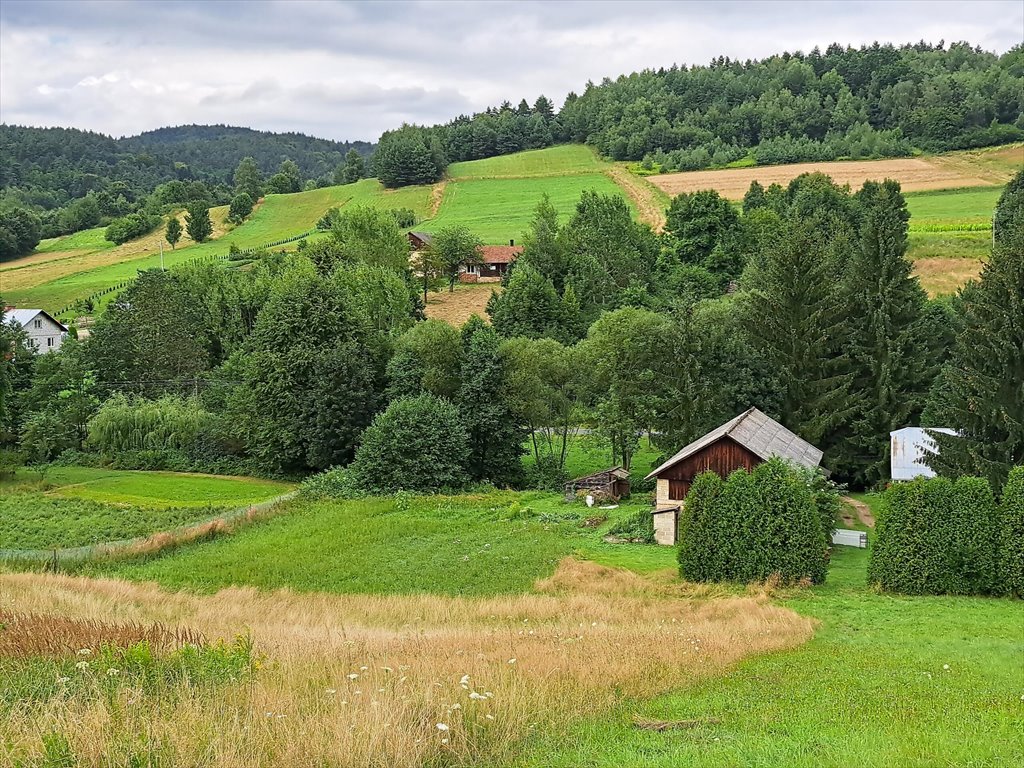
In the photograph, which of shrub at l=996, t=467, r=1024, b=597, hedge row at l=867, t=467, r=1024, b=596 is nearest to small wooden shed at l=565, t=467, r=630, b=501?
hedge row at l=867, t=467, r=1024, b=596

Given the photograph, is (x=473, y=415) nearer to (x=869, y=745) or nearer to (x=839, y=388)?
(x=839, y=388)

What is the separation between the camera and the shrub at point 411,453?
4512 centimetres

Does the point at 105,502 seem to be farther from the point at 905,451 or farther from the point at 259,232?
the point at 259,232

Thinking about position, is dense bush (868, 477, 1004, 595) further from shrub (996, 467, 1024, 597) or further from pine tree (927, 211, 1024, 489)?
pine tree (927, 211, 1024, 489)

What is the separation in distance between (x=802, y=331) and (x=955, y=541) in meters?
22.0

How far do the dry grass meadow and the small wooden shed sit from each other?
19.0 meters

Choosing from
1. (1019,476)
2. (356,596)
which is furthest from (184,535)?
(1019,476)

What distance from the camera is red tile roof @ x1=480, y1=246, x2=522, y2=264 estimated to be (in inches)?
3701

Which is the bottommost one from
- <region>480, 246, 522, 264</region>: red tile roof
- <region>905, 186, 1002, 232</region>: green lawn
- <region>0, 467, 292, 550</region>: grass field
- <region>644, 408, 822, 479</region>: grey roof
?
<region>0, 467, 292, 550</region>: grass field

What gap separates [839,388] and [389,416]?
23.6 metres

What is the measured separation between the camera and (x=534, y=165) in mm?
139875

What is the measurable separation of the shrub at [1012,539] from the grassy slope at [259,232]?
3802 inches

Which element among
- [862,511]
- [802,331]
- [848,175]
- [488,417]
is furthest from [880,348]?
[848,175]

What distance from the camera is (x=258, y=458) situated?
53.9 meters
